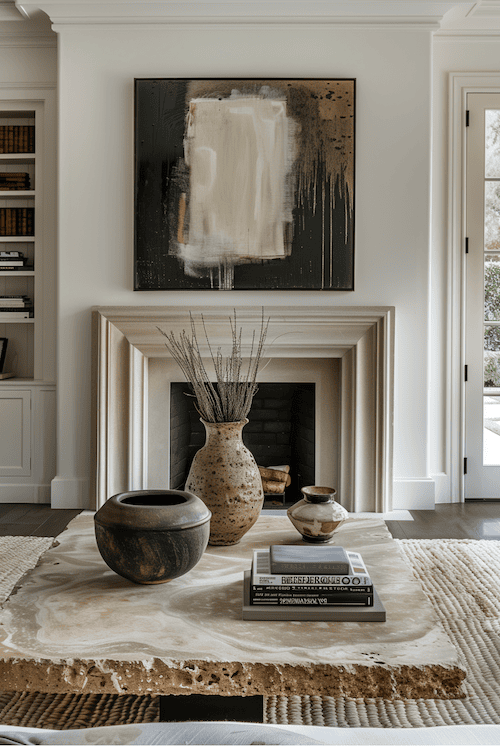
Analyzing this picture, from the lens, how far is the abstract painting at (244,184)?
3352 millimetres

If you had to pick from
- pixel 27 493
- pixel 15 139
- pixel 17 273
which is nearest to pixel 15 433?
pixel 27 493

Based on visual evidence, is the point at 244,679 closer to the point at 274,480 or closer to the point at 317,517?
the point at 317,517

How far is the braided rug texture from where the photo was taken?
155cm

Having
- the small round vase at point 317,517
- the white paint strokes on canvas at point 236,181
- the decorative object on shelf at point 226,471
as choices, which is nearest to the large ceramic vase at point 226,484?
the decorative object on shelf at point 226,471

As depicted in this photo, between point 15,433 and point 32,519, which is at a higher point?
point 15,433

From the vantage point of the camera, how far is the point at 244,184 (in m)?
3.37

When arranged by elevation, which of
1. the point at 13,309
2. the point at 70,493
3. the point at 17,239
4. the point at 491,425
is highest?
the point at 17,239

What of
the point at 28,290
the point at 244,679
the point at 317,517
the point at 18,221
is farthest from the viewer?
the point at 28,290

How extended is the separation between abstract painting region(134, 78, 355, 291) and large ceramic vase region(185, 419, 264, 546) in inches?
75.2

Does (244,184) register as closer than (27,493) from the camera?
Yes

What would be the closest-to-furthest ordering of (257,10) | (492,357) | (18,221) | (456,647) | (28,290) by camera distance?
(456,647), (257,10), (492,357), (18,221), (28,290)

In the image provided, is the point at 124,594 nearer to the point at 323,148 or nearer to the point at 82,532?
the point at 82,532

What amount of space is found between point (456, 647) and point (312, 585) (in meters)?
1.00

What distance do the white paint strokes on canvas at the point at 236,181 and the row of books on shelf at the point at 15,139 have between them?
1131 millimetres
